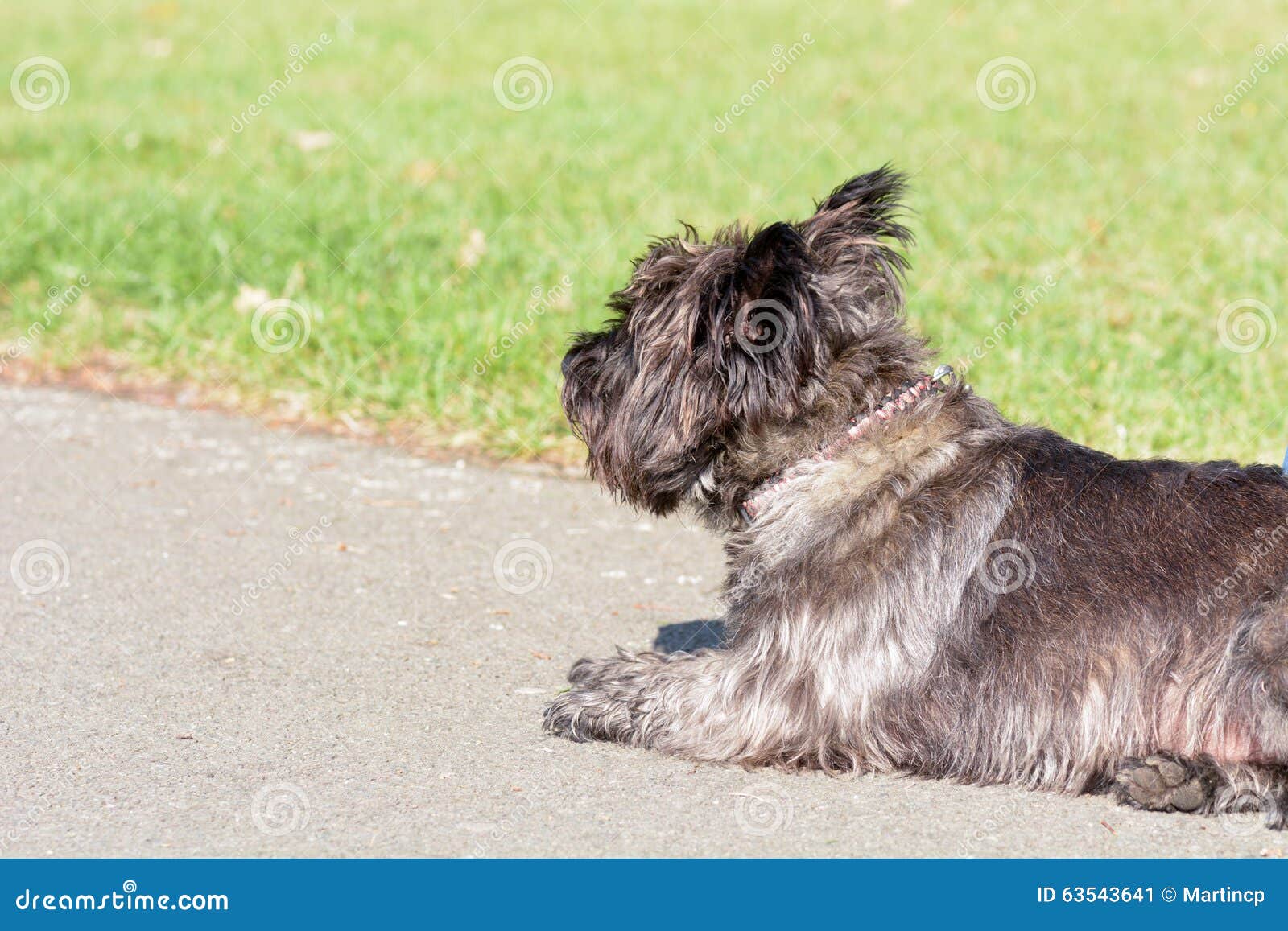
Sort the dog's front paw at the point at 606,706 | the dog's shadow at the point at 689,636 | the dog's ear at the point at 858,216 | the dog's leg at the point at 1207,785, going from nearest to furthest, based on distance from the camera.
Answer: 1. the dog's leg at the point at 1207,785
2. the dog's ear at the point at 858,216
3. the dog's front paw at the point at 606,706
4. the dog's shadow at the point at 689,636

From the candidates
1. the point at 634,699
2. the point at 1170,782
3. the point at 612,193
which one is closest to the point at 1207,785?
the point at 1170,782

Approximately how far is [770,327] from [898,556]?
740 mm

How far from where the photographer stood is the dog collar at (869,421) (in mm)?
4363

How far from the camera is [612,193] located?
1101cm

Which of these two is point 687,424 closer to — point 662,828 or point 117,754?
point 662,828

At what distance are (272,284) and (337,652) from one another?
4683 mm

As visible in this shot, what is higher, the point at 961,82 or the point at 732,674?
the point at 961,82

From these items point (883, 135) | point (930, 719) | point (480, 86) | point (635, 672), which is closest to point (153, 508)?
point (635, 672)

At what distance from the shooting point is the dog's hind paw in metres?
3.92

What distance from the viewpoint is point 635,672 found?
4742mm

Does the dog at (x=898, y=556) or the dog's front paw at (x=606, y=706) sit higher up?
the dog at (x=898, y=556)

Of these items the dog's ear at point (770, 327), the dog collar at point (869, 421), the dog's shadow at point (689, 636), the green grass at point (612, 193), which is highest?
the green grass at point (612, 193)

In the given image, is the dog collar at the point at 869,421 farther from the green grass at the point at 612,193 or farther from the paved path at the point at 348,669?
the green grass at the point at 612,193

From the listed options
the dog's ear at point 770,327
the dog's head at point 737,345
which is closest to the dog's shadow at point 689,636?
the dog's head at point 737,345
